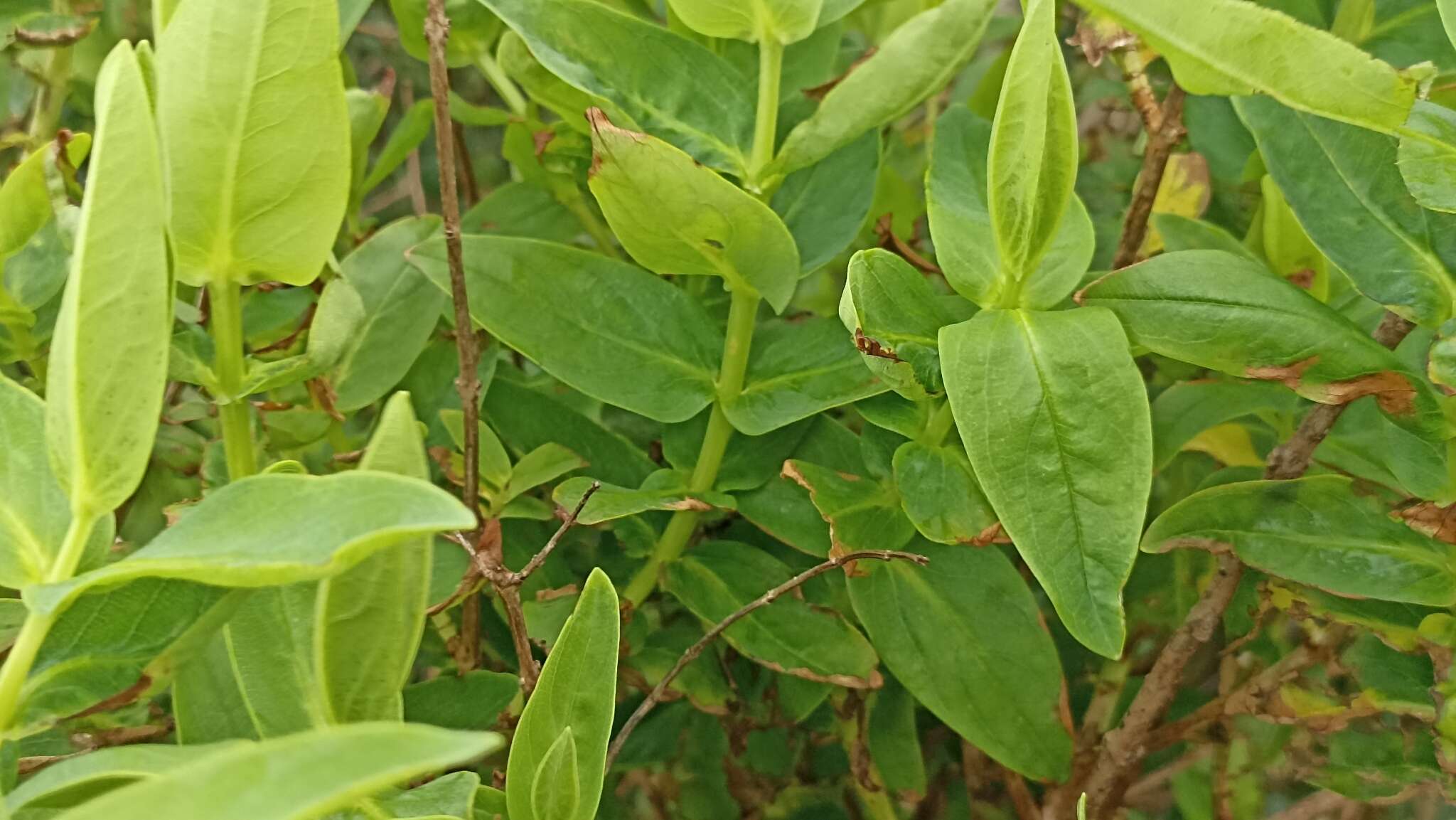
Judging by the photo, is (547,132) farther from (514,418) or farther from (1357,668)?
(1357,668)

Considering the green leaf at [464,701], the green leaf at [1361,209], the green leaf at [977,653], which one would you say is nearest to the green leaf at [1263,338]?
the green leaf at [1361,209]

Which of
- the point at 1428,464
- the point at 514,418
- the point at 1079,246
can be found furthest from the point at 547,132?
the point at 1428,464

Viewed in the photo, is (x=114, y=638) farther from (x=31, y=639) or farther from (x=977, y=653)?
(x=977, y=653)

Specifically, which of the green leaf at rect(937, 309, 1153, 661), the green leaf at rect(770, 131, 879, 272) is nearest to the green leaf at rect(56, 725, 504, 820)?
the green leaf at rect(937, 309, 1153, 661)

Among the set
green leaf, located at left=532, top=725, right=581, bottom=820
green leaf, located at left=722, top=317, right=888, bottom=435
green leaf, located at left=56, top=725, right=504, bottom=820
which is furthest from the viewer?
green leaf, located at left=722, top=317, right=888, bottom=435

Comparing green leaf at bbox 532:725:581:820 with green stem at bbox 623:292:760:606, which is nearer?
green leaf at bbox 532:725:581:820

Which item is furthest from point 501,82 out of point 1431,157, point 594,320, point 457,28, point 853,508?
point 1431,157

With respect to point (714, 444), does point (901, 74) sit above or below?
above

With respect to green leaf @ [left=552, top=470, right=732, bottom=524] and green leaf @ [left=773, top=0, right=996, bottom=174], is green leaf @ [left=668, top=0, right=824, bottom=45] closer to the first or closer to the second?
green leaf @ [left=773, top=0, right=996, bottom=174]
